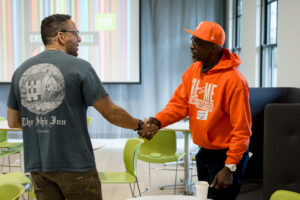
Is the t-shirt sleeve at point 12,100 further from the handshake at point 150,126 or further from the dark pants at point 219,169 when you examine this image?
the dark pants at point 219,169

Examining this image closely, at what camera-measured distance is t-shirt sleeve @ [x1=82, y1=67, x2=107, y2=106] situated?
6.00ft

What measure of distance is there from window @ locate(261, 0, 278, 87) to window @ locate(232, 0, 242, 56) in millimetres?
1253

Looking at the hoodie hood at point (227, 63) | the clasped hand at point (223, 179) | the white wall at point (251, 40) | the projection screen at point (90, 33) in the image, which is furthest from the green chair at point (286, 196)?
the projection screen at point (90, 33)

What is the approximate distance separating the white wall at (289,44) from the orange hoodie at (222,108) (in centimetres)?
266

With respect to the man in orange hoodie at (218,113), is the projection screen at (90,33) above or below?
above

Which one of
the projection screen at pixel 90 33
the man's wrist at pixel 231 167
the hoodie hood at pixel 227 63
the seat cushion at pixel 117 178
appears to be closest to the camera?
the man's wrist at pixel 231 167

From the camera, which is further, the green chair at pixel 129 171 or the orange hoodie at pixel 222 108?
the green chair at pixel 129 171

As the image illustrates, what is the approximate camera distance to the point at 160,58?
7.88 m

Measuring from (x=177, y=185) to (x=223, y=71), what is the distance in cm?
288

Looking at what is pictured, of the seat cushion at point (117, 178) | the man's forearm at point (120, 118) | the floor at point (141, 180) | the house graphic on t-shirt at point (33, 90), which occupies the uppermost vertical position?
the house graphic on t-shirt at point (33, 90)

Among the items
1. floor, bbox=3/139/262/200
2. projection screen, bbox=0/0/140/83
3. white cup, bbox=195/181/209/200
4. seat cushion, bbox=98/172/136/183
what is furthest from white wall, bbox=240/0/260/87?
white cup, bbox=195/181/209/200

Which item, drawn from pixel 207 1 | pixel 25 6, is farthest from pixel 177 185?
pixel 25 6

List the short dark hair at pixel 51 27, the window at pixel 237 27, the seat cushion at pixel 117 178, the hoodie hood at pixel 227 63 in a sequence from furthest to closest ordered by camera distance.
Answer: the window at pixel 237 27 → the seat cushion at pixel 117 178 → the hoodie hood at pixel 227 63 → the short dark hair at pixel 51 27

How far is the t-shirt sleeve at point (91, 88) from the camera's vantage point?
1829mm
